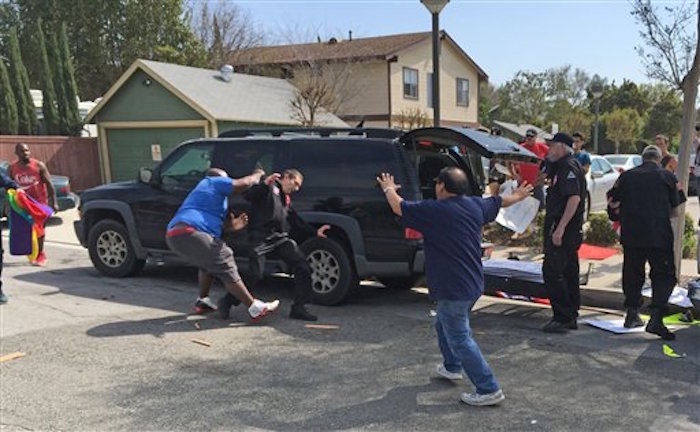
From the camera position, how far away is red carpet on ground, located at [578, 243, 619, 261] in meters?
Result: 9.50

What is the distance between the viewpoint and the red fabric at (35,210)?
29.9ft

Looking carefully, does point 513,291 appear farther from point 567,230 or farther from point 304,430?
point 304,430

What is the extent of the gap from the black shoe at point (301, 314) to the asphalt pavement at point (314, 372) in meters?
0.10

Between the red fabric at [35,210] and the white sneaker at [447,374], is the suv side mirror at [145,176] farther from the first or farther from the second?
the white sneaker at [447,374]

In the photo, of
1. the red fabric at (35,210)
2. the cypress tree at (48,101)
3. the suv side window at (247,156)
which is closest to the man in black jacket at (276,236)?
the suv side window at (247,156)

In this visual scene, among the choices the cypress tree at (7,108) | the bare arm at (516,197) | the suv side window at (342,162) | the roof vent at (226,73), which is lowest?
the bare arm at (516,197)

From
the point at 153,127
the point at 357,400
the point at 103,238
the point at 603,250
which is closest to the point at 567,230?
the point at 357,400

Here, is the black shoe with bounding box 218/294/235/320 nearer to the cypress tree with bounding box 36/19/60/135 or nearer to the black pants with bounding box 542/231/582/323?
the black pants with bounding box 542/231/582/323

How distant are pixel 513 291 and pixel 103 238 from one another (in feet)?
17.4

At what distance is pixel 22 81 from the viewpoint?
21328 mm

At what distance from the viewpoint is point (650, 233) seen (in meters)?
5.95

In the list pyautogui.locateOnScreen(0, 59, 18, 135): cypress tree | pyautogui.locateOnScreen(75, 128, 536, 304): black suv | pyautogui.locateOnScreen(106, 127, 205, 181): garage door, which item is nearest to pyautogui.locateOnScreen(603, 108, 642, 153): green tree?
pyautogui.locateOnScreen(106, 127, 205, 181): garage door

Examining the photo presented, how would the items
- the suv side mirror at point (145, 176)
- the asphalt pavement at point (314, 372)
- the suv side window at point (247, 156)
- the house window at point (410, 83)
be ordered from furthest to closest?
the house window at point (410, 83) → the suv side mirror at point (145, 176) → the suv side window at point (247, 156) → the asphalt pavement at point (314, 372)

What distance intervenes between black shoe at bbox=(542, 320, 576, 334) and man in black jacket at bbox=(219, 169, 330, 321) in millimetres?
2261
